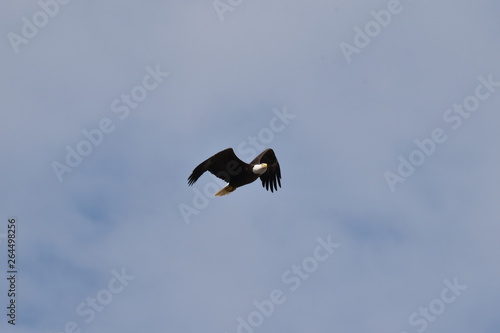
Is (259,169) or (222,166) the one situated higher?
(222,166)

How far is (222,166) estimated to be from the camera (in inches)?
1459

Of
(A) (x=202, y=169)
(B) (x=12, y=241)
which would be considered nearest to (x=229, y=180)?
(A) (x=202, y=169)

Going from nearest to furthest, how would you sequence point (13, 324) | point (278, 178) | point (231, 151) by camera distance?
point (13, 324) → point (231, 151) → point (278, 178)

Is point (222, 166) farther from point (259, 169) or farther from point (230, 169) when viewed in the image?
point (259, 169)

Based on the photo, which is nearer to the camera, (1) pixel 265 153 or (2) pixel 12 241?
(2) pixel 12 241

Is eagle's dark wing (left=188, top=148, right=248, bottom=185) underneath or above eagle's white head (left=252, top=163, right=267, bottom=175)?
above

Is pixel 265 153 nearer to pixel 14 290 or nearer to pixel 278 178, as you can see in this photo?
pixel 278 178

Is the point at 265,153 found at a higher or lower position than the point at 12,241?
lower

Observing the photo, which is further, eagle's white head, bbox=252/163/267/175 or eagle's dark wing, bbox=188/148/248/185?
eagle's white head, bbox=252/163/267/175

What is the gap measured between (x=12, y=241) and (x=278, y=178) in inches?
395

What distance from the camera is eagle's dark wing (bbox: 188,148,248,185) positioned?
36562 mm

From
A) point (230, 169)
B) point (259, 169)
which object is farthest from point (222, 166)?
point (259, 169)

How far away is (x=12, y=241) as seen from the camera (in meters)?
35.7

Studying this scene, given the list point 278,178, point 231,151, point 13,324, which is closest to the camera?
point 13,324
